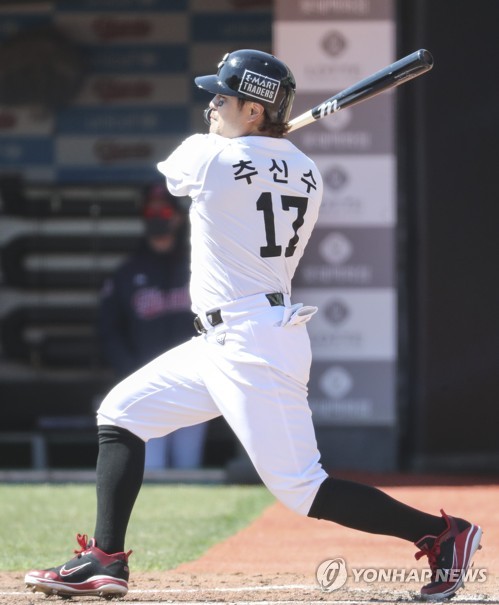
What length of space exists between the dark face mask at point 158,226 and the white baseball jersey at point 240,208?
4.21 m

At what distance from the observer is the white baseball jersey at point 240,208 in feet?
14.4

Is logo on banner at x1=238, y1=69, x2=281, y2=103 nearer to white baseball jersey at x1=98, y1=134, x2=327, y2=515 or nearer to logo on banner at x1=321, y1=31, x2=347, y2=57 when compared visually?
white baseball jersey at x1=98, y1=134, x2=327, y2=515

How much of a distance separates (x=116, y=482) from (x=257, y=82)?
1387mm

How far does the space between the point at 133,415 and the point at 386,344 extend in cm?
421

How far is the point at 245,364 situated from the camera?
4.37m

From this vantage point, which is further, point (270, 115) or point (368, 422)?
point (368, 422)

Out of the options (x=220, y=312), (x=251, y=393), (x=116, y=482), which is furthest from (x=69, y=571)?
(x=220, y=312)

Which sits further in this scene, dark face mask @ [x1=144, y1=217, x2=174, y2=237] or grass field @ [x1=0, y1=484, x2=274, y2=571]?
dark face mask @ [x1=144, y1=217, x2=174, y2=237]

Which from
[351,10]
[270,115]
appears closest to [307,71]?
[351,10]

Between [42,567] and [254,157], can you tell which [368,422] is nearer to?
[42,567]

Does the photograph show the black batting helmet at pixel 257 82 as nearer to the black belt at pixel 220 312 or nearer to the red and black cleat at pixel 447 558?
the black belt at pixel 220 312

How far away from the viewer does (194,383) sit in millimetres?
4488

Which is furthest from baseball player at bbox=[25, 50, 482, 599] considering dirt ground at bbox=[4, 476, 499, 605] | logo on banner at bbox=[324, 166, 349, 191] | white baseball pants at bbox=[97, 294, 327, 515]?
logo on banner at bbox=[324, 166, 349, 191]

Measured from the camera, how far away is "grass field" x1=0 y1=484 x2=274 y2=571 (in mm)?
5777
